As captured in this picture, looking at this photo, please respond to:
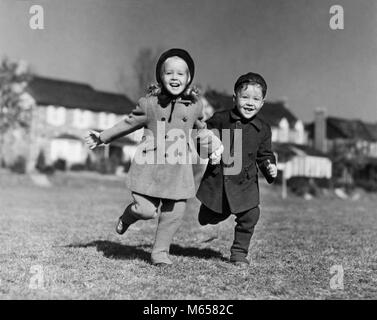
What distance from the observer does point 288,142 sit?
24.6m

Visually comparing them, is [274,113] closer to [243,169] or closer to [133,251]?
[133,251]

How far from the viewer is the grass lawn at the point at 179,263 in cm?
306

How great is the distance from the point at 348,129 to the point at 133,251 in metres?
32.1

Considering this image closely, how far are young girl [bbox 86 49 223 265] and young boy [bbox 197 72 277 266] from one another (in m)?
0.26

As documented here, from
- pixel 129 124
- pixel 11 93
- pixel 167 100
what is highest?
pixel 11 93

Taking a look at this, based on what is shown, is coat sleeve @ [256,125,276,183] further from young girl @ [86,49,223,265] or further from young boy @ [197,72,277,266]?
young girl @ [86,49,223,265]

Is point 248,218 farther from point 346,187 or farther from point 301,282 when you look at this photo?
point 346,187

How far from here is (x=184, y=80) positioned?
154 inches

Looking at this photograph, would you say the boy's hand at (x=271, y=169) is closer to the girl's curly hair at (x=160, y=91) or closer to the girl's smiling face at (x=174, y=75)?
the girl's curly hair at (x=160, y=91)

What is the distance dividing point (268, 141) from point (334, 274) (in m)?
→ 1.19

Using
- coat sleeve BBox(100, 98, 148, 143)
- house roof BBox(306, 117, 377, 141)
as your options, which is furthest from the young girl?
house roof BBox(306, 117, 377, 141)

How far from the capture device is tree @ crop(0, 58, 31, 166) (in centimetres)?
2409

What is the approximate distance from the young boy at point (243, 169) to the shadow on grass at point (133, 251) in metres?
0.40

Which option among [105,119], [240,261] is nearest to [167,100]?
[240,261]
